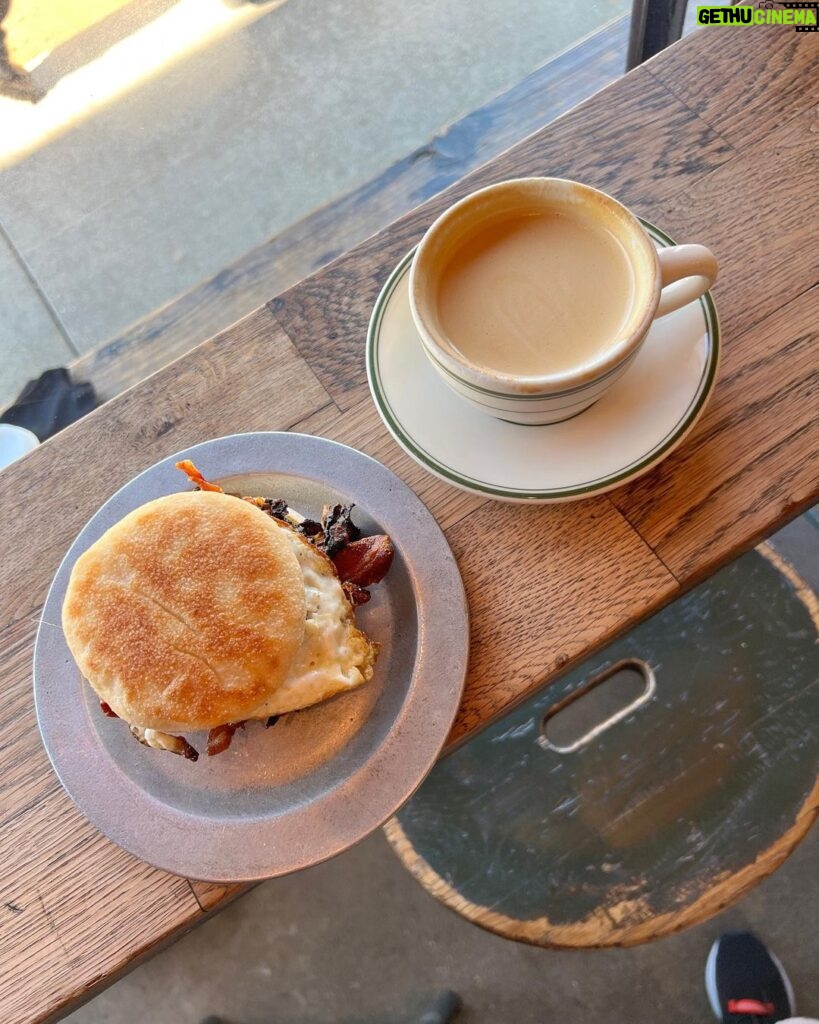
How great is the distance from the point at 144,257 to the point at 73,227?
200 mm

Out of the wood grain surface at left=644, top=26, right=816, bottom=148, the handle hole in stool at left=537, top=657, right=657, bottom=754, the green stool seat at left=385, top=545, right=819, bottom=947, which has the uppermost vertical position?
the wood grain surface at left=644, top=26, right=816, bottom=148

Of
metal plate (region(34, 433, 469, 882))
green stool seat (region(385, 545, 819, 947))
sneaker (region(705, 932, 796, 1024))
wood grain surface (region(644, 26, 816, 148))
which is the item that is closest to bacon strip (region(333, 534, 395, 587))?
metal plate (region(34, 433, 469, 882))

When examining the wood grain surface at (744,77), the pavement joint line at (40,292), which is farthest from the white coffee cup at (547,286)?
the pavement joint line at (40,292)

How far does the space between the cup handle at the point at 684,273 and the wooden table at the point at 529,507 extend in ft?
0.45

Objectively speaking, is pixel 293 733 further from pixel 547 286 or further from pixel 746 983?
pixel 746 983

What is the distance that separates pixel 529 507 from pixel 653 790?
0.50m

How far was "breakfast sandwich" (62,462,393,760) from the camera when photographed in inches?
24.8

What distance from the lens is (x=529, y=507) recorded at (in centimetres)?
78

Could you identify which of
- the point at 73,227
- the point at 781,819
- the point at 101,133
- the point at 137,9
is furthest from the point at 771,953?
the point at 137,9

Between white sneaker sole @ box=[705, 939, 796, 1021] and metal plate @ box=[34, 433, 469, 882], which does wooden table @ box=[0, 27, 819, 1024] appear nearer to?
metal plate @ box=[34, 433, 469, 882]

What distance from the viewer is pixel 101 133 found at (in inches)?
77.0

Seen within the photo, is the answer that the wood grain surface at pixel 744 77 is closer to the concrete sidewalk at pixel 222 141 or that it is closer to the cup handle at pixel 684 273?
the cup handle at pixel 684 273

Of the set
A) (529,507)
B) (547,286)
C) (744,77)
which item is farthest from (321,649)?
(744,77)

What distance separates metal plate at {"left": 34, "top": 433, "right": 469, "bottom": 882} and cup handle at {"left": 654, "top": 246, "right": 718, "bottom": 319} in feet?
0.86
